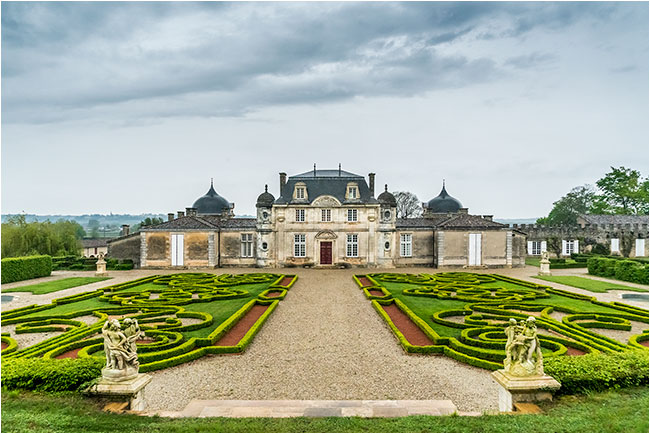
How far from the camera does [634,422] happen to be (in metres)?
8.51

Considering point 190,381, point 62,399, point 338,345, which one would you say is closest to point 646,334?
point 338,345

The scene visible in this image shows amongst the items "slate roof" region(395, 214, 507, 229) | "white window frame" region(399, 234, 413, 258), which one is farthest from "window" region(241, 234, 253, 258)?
"white window frame" region(399, 234, 413, 258)

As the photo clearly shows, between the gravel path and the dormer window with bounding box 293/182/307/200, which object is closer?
the gravel path

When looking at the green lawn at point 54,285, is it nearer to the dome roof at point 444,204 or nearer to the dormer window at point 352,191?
the dormer window at point 352,191

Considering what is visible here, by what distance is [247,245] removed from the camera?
47.0 metres

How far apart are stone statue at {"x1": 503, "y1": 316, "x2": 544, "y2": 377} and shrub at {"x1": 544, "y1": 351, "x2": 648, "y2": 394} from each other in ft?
2.10

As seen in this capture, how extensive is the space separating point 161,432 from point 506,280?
30795 mm

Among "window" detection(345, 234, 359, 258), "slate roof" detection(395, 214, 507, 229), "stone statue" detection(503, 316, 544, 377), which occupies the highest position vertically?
"slate roof" detection(395, 214, 507, 229)

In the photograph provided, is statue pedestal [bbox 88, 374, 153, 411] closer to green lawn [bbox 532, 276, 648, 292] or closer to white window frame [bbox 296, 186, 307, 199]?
green lawn [bbox 532, 276, 648, 292]

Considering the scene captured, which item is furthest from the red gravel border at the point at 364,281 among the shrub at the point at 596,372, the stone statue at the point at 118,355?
the stone statue at the point at 118,355

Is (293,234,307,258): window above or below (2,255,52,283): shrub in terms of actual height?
above

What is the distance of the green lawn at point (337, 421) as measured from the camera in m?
8.62

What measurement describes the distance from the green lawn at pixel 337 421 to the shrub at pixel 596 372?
41 centimetres

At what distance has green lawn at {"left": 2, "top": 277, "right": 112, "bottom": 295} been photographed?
30625 mm
